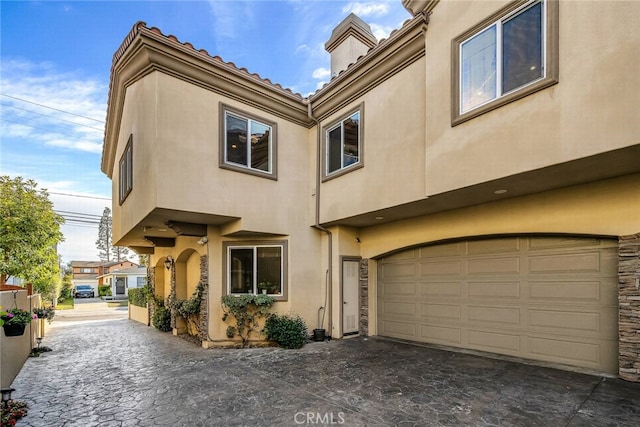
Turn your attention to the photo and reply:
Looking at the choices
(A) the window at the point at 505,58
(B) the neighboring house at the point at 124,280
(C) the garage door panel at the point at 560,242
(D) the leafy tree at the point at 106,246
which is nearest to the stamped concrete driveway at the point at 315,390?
(C) the garage door panel at the point at 560,242

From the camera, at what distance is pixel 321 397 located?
4.85 meters

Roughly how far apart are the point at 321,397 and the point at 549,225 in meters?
5.09

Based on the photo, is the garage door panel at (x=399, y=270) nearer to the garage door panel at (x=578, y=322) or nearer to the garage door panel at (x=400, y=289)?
the garage door panel at (x=400, y=289)

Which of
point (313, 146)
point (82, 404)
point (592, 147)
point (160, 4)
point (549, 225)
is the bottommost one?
point (82, 404)

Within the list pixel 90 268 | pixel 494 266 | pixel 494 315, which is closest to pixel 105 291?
pixel 90 268

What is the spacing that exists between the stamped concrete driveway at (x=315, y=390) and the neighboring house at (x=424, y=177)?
3.50 feet

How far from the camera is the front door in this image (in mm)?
8859

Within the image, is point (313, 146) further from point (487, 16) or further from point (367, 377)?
point (367, 377)

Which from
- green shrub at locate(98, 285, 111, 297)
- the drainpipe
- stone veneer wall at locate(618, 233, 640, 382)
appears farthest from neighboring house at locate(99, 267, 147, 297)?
stone veneer wall at locate(618, 233, 640, 382)

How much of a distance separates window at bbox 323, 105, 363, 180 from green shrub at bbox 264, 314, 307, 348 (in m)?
3.84

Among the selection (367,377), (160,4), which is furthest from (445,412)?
(160,4)

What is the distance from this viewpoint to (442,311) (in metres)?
7.80

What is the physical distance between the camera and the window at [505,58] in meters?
4.56

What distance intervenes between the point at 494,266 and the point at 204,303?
Answer: 22.9 ft
